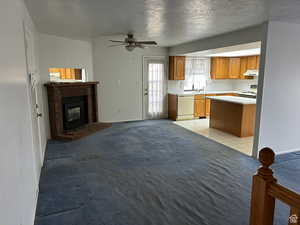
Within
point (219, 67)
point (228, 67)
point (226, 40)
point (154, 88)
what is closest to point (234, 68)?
point (228, 67)

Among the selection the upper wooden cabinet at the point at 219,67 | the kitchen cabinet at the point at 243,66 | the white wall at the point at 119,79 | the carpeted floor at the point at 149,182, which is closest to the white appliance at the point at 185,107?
the white wall at the point at 119,79

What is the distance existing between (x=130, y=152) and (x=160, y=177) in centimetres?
Result: 124

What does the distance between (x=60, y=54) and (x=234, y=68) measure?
600 cm

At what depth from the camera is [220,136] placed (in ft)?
18.3

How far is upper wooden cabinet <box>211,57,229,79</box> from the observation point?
8.04 metres

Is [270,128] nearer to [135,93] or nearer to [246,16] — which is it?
[246,16]

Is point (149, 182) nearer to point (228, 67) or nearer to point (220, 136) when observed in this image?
point (220, 136)

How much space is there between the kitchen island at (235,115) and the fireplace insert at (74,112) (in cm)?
378

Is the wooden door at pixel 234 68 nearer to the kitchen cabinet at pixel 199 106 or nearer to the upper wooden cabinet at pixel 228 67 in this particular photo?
the upper wooden cabinet at pixel 228 67

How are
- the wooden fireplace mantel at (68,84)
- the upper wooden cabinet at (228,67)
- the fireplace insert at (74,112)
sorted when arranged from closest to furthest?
the wooden fireplace mantel at (68,84) → the fireplace insert at (74,112) → the upper wooden cabinet at (228,67)

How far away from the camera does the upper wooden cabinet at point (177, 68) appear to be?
24.5ft

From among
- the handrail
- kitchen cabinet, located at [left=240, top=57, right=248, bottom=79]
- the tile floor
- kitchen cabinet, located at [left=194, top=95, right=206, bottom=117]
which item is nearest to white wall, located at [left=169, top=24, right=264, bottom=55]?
kitchen cabinet, located at [left=194, top=95, right=206, bottom=117]

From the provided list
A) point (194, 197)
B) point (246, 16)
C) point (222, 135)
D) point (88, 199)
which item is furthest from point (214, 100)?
point (88, 199)

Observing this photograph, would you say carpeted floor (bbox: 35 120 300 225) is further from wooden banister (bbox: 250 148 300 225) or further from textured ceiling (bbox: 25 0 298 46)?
textured ceiling (bbox: 25 0 298 46)
